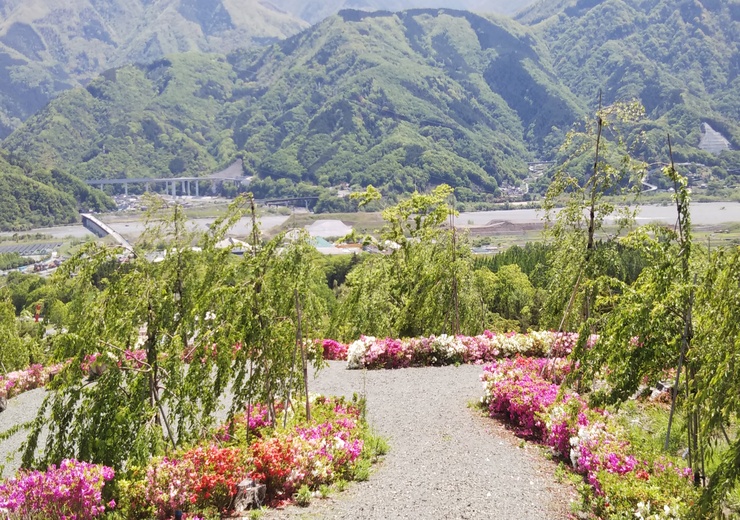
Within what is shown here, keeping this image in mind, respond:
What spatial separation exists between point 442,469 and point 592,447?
5.91ft

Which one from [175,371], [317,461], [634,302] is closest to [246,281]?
[175,371]

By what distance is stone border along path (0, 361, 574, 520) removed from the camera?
6777 millimetres

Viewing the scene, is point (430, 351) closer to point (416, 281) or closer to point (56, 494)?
point (416, 281)

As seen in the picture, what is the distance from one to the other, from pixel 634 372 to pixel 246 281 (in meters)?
4.69

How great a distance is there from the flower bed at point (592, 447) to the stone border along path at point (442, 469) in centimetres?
33

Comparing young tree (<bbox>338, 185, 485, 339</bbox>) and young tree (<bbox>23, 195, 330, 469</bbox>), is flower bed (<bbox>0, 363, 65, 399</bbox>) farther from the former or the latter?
young tree (<bbox>23, 195, 330, 469</bbox>)

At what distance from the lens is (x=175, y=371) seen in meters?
7.13

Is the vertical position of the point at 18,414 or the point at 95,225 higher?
the point at 95,225

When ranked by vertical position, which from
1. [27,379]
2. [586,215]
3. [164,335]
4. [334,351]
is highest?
[586,215]

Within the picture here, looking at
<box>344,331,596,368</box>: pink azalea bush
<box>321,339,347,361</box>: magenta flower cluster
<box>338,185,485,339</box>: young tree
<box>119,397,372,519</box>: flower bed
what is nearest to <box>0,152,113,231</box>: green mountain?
<box>338,185,485,339</box>: young tree

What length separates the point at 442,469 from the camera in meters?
7.84

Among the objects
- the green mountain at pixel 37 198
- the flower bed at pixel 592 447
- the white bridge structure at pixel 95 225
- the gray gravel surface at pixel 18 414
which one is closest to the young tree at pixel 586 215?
the flower bed at pixel 592 447

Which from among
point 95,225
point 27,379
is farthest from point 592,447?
point 95,225

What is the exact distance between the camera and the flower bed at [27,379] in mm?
15688
